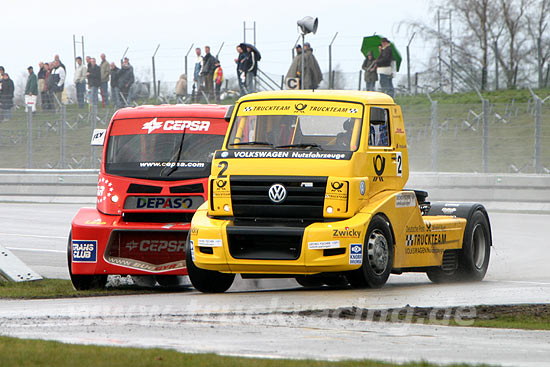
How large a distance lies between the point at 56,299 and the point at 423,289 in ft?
13.1

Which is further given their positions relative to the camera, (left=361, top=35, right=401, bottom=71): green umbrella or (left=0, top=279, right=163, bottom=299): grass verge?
(left=361, top=35, right=401, bottom=71): green umbrella

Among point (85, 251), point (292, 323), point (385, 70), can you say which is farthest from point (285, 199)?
point (385, 70)

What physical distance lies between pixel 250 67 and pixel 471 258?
15002 mm

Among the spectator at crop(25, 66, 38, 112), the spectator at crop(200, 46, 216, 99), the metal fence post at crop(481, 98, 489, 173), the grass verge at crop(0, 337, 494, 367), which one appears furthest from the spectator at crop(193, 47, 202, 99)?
the grass verge at crop(0, 337, 494, 367)

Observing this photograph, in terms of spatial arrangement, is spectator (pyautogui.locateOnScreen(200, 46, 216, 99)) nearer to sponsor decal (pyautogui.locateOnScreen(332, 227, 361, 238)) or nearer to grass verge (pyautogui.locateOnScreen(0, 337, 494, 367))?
sponsor decal (pyautogui.locateOnScreen(332, 227, 361, 238))

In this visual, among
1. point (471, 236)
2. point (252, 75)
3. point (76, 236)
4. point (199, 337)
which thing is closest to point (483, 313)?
point (199, 337)

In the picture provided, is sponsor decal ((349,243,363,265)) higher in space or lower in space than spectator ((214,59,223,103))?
lower

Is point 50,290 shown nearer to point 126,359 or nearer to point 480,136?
point 126,359

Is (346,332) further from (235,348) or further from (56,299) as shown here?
(56,299)

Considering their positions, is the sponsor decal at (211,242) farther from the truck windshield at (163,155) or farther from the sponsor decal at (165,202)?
the truck windshield at (163,155)

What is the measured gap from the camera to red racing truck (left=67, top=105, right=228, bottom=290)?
12891mm

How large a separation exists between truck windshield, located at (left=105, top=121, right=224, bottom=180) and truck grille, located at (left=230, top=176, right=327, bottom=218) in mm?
1470

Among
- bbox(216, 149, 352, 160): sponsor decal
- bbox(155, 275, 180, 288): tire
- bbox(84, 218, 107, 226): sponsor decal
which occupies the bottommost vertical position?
bbox(155, 275, 180, 288): tire

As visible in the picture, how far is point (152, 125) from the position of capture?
13.8 meters
